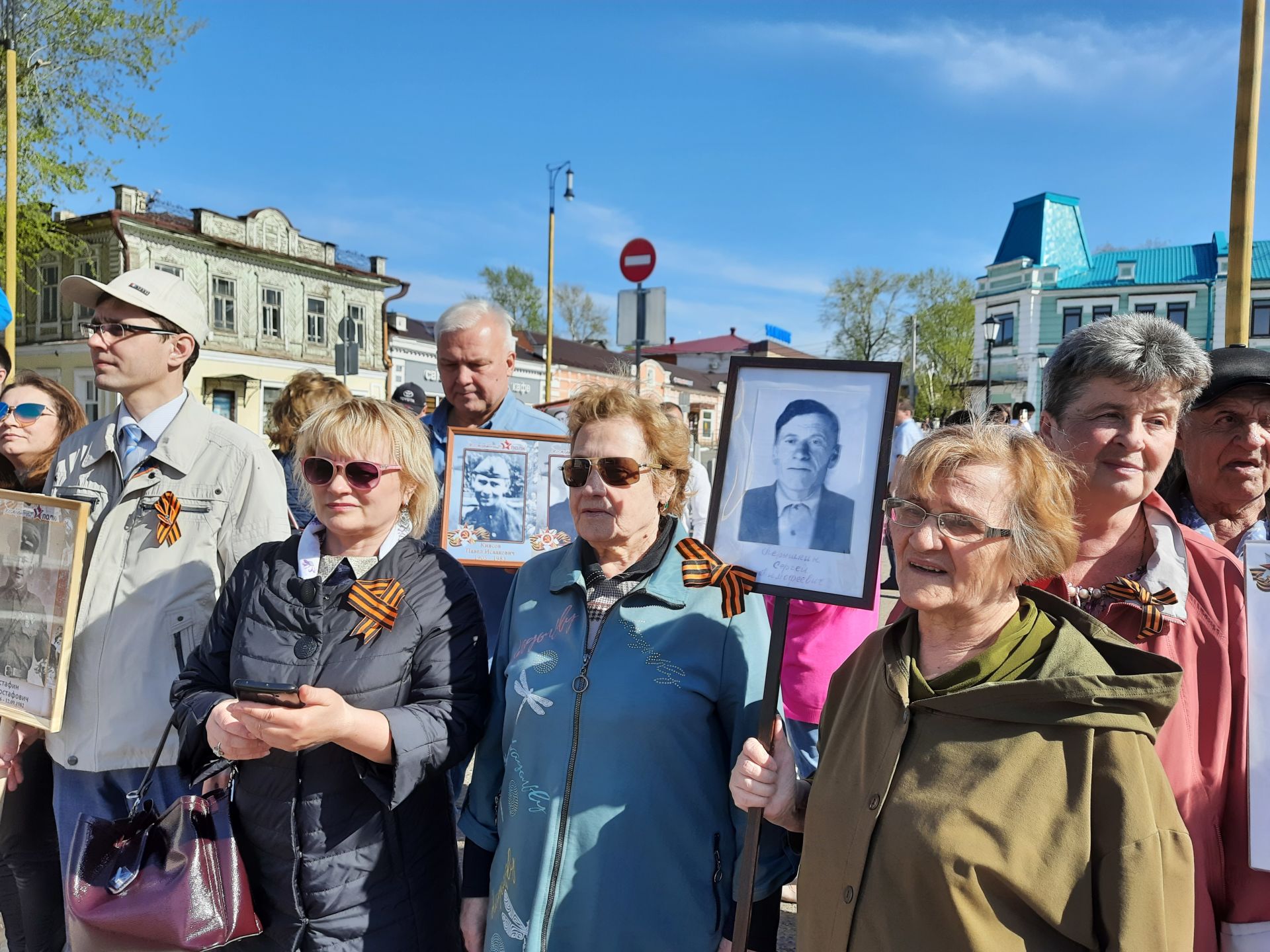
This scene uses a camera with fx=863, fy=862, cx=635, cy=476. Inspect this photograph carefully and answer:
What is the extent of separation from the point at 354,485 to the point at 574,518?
64 centimetres

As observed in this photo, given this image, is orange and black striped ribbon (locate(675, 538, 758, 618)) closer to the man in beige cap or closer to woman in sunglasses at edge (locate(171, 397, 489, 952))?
woman in sunglasses at edge (locate(171, 397, 489, 952))

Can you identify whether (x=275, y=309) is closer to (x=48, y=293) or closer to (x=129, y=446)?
(x=48, y=293)

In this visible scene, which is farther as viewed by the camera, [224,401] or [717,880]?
[224,401]

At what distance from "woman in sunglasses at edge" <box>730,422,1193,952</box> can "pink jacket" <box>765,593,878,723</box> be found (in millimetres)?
1323

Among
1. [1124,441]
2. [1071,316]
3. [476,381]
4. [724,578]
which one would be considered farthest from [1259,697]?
[1071,316]

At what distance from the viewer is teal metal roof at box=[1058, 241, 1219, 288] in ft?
152

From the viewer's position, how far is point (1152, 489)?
6.97 feet

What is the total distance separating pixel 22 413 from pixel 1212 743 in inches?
167

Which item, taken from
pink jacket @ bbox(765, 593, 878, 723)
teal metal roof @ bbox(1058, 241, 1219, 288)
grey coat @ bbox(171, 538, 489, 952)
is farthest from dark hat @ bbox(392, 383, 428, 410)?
teal metal roof @ bbox(1058, 241, 1219, 288)

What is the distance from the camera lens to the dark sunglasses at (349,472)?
2426 millimetres

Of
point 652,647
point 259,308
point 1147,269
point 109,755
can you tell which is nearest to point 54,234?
point 259,308

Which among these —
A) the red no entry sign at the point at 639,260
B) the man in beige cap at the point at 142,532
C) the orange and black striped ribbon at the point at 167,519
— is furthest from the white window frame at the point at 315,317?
the orange and black striped ribbon at the point at 167,519

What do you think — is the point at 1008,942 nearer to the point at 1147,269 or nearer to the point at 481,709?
the point at 481,709

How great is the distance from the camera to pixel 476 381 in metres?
4.04
